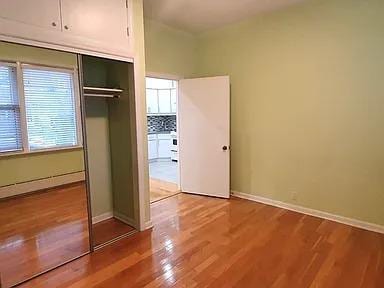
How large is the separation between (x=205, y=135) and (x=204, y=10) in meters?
1.82

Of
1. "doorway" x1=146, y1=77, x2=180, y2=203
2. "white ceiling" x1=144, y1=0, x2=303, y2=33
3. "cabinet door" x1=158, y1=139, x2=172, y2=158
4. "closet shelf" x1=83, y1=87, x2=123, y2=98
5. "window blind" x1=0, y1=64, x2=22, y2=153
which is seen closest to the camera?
"window blind" x1=0, y1=64, x2=22, y2=153

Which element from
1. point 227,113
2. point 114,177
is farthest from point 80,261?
point 227,113

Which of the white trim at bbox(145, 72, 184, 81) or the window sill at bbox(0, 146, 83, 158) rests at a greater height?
the white trim at bbox(145, 72, 184, 81)

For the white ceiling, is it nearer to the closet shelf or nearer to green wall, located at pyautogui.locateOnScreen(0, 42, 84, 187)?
the closet shelf

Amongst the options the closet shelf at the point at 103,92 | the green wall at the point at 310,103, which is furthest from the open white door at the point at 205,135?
the closet shelf at the point at 103,92

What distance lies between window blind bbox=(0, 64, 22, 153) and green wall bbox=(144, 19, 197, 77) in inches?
74.9

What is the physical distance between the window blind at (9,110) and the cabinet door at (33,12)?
1.29 ft

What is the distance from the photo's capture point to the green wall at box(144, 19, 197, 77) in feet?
12.4

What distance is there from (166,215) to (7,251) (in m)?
1.78

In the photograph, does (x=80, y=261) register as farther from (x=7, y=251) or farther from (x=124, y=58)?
(x=124, y=58)

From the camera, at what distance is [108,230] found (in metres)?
3.10

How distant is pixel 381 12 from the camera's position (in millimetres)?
2773

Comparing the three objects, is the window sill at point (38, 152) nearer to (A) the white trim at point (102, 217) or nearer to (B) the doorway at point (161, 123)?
(A) the white trim at point (102, 217)

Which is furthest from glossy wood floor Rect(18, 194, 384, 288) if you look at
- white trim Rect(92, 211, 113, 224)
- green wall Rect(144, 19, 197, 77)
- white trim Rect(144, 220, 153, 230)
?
green wall Rect(144, 19, 197, 77)
